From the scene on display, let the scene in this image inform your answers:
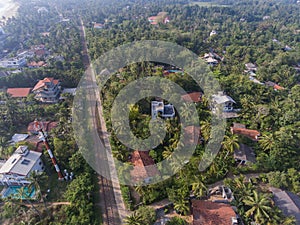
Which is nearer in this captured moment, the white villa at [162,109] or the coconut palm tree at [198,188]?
the coconut palm tree at [198,188]

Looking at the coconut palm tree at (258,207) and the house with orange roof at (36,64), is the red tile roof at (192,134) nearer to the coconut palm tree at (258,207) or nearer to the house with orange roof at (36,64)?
the coconut palm tree at (258,207)

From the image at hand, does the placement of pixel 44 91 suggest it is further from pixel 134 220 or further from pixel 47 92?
pixel 134 220

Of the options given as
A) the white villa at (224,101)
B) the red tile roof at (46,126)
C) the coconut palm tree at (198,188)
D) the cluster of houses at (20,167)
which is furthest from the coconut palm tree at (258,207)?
the red tile roof at (46,126)

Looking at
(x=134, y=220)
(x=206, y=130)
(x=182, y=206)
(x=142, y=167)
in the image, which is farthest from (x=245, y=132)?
(x=134, y=220)

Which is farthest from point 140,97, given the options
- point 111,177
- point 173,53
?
point 173,53

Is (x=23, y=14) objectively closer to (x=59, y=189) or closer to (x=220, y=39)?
(x=220, y=39)

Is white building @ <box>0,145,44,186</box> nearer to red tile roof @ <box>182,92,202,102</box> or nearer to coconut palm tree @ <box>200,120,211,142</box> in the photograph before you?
coconut palm tree @ <box>200,120,211,142</box>

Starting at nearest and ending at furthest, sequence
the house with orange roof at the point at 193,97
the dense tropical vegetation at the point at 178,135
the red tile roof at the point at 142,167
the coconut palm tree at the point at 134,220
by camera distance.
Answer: the coconut palm tree at the point at 134,220
the dense tropical vegetation at the point at 178,135
the red tile roof at the point at 142,167
the house with orange roof at the point at 193,97
